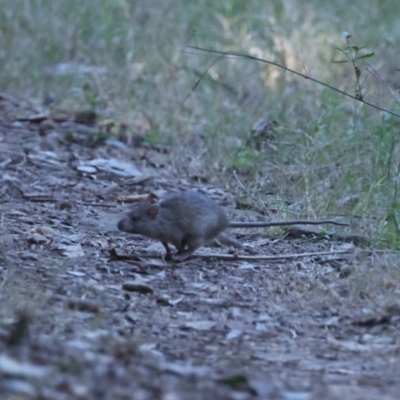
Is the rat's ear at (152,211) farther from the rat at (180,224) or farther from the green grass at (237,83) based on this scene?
the green grass at (237,83)

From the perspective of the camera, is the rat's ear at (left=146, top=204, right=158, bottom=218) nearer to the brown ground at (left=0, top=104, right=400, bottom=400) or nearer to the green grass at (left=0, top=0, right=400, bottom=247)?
the brown ground at (left=0, top=104, right=400, bottom=400)

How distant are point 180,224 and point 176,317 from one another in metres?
1.10

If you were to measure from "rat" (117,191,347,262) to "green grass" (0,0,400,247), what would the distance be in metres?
Answer: 0.89

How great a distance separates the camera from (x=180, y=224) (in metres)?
5.40

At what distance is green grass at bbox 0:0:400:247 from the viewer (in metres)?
6.97

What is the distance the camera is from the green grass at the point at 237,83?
697 cm

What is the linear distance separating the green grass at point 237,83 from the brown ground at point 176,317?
1.16 metres

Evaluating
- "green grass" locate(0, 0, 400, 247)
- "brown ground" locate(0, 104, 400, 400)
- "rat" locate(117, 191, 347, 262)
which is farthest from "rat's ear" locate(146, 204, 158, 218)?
"green grass" locate(0, 0, 400, 247)

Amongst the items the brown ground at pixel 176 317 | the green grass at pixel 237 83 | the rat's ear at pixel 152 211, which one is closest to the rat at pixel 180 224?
the rat's ear at pixel 152 211

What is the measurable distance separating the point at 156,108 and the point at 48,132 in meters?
1.16

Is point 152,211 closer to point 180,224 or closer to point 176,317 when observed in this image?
point 180,224

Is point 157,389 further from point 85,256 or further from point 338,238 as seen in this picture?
point 338,238

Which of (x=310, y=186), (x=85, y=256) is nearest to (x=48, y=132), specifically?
(x=310, y=186)

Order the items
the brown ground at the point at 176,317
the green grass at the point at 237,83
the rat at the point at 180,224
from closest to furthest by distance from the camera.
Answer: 1. the brown ground at the point at 176,317
2. the rat at the point at 180,224
3. the green grass at the point at 237,83
